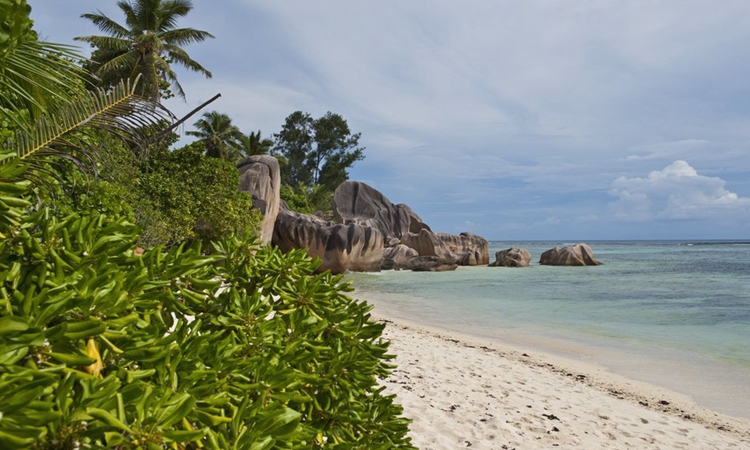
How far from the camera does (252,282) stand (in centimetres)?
229

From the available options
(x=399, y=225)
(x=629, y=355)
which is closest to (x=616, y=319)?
(x=629, y=355)

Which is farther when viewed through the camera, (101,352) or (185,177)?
(185,177)

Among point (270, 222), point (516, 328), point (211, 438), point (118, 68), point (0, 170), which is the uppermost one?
point (118, 68)

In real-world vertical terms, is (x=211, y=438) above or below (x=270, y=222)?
below

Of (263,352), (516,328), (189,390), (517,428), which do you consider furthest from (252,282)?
(516,328)

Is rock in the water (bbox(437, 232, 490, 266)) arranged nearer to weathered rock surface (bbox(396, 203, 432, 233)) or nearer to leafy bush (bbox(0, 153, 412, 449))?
weathered rock surface (bbox(396, 203, 432, 233))

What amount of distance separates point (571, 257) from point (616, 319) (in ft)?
91.2

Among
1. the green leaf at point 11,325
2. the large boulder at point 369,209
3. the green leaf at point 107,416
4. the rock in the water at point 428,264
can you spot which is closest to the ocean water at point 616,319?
the rock in the water at point 428,264

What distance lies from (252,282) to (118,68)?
2670 cm

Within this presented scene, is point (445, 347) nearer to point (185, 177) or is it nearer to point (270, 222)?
point (185, 177)

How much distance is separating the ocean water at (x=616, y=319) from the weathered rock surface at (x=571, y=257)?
12.6 m

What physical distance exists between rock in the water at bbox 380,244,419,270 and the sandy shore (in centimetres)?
2573

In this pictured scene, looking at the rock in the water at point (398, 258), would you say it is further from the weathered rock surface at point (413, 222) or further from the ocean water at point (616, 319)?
the weathered rock surface at point (413, 222)

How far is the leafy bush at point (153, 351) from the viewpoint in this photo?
105 centimetres
